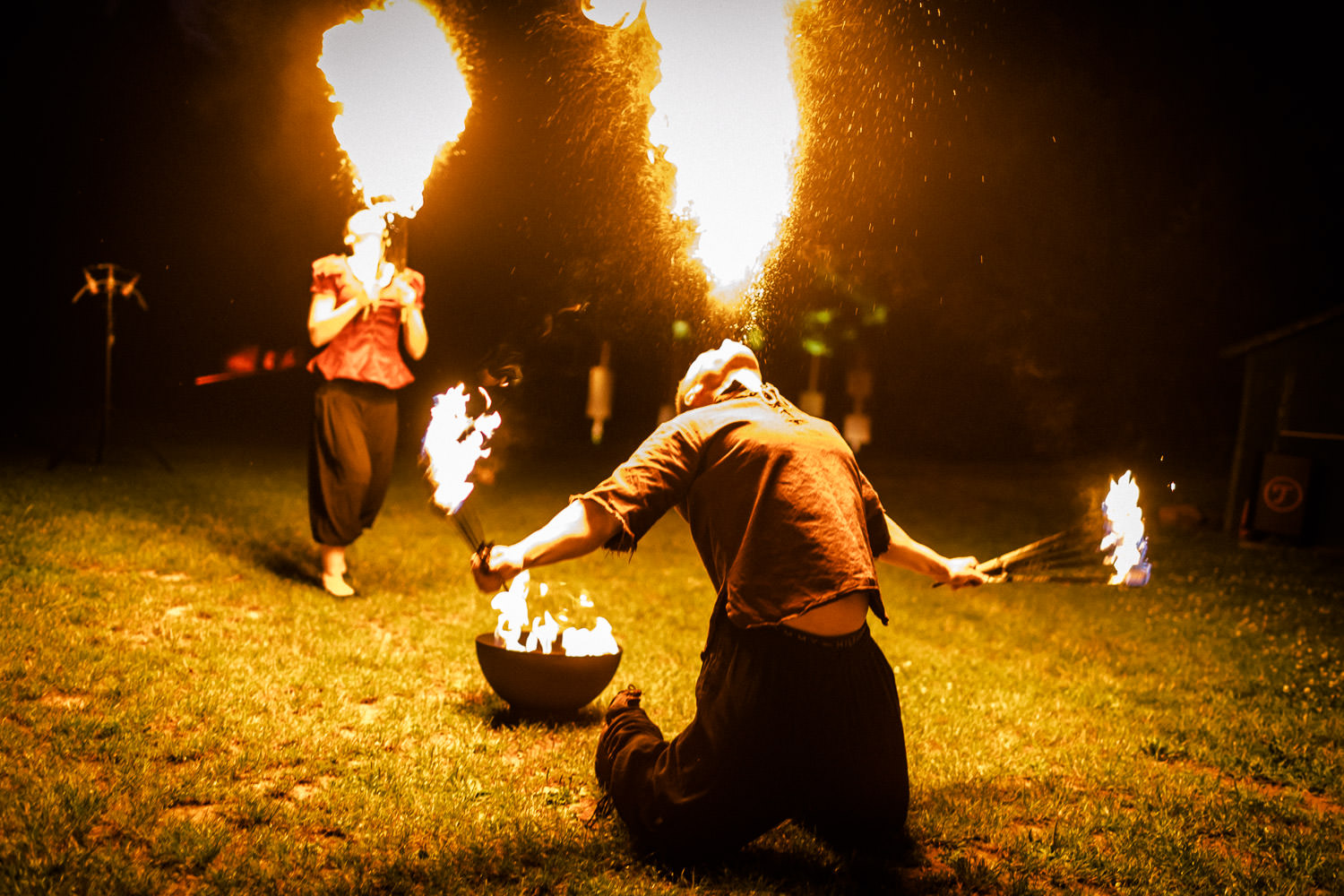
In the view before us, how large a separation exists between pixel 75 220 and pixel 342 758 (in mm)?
18577

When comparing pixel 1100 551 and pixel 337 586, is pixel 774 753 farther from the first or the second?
pixel 337 586

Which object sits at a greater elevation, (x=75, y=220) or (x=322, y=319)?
(x=75, y=220)

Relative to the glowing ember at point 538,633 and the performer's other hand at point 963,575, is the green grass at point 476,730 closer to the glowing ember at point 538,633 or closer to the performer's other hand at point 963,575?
the glowing ember at point 538,633

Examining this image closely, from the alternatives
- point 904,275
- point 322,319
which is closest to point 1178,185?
point 904,275

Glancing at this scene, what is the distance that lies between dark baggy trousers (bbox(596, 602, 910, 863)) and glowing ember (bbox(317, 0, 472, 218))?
13.2ft

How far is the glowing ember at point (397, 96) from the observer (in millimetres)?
5793

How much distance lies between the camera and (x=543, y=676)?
4176 millimetres

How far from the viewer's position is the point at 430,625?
5902mm

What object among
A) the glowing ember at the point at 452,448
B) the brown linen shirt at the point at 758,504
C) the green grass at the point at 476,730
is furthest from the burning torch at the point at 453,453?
the green grass at the point at 476,730

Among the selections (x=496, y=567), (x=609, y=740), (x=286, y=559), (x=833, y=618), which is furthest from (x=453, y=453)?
(x=286, y=559)

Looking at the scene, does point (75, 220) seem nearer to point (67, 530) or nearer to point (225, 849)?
point (67, 530)

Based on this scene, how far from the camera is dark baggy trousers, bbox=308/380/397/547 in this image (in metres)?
6.04

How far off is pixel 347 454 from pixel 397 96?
2.34 metres

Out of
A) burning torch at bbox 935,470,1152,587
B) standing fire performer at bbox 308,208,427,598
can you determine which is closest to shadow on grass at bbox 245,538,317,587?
standing fire performer at bbox 308,208,427,598
